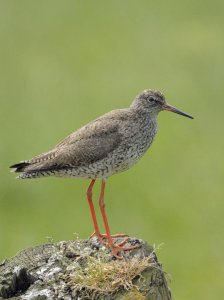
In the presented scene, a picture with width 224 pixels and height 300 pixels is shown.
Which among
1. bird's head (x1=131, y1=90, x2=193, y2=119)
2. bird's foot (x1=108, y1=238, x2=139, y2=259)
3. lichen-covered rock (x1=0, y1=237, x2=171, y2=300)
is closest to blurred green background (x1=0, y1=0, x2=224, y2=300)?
bird's head (x1=131, y1=90, x2=193, y2=119)

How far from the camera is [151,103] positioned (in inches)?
359

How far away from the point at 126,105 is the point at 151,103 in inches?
404

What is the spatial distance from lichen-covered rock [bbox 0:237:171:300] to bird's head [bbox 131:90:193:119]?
6.74 ft

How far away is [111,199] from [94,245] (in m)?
8.78

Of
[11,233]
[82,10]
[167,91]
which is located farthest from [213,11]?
[11,233]

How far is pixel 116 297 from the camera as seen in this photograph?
686 centimetres

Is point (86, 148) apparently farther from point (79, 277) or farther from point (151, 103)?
point (79, 277)

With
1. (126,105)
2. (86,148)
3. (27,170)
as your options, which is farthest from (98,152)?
(126,105)

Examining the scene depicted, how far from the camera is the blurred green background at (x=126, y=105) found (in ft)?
51.4

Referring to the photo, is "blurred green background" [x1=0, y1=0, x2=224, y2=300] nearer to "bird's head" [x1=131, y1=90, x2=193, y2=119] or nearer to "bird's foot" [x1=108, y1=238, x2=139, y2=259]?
"bird's head" [x1=131, y1=90, x2=193, y2=119]

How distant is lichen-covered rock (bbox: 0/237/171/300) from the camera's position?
6863 mm

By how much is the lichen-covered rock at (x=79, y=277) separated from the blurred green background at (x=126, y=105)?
7.34 meters

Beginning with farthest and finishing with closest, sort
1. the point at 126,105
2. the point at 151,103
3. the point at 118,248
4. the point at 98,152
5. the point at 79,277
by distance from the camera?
the point at 126,105 < the point at 151,103 < the point at 98,152 < the point at 118,248 < the point at 79,277

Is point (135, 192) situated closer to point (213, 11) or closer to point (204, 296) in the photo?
point (204, 296)
